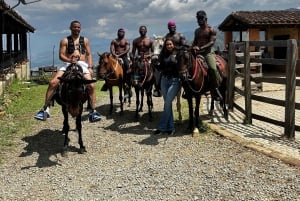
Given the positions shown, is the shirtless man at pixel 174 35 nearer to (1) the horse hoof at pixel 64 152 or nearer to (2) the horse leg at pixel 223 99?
(2) the horse leg at pixel 223 99

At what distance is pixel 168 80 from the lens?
9.11 m

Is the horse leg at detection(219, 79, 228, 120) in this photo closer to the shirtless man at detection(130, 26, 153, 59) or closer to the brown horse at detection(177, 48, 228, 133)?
the brown horse at detection(177, 48, 228, 133)

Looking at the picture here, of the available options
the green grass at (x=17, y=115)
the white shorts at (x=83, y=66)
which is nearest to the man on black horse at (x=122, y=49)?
the green grass at (x=17, y=115)

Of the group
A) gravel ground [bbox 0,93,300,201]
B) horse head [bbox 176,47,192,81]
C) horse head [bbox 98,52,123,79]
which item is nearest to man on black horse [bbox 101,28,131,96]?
horse head [bbox 98,52,123,79]

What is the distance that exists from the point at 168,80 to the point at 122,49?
3658 millimetres

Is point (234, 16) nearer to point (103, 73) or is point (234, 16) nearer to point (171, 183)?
point (103, 73)

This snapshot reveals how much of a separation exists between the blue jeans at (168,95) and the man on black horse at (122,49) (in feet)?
10.2

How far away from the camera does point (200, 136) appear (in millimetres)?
8758

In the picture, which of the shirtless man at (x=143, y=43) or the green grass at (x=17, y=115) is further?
the shirtless man at (x=143, y=43)

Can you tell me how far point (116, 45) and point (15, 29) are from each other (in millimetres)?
18335

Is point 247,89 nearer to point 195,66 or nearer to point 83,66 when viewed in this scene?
point 195,66

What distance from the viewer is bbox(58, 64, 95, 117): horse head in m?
7.37

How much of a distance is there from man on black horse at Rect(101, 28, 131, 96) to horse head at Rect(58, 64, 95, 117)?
4.51m

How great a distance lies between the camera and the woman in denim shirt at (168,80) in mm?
8820
